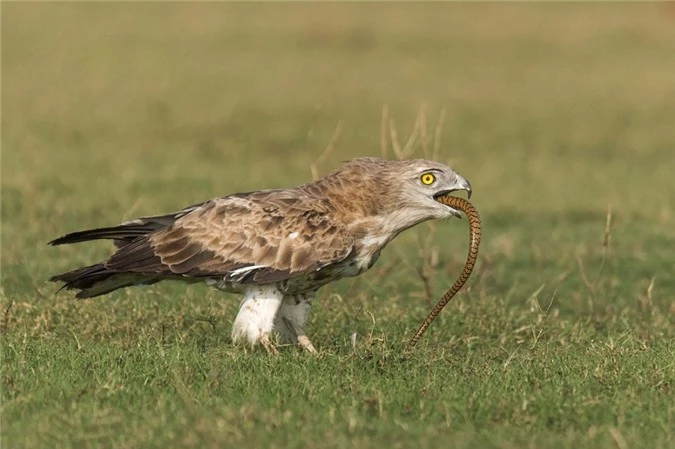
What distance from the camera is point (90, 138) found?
57.6 ft

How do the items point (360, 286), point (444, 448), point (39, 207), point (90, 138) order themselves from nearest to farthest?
point (444, 448) < point (360, 286) < point (39, 207) < point (90, 138)

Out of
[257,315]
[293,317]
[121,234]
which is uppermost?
[121,234]

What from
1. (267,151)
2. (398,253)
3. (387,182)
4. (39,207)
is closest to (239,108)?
(267,151)

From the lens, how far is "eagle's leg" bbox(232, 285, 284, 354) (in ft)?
23.4

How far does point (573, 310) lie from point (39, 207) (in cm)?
588

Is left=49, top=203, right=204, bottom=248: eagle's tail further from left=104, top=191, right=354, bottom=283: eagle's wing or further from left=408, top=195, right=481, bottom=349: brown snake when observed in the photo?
left=408, top=195, right=481, bottom=349: brown snake

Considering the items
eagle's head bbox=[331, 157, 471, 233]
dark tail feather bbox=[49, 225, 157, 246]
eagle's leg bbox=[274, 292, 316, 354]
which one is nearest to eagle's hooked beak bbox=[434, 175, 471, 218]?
eagle's head bbox=[331, 157, 471, 233]

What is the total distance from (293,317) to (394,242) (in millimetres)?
5212

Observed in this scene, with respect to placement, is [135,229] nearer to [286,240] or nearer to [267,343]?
[286,240]

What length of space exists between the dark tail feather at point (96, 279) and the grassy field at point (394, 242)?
0.29m

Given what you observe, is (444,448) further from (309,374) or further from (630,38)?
(630,38)

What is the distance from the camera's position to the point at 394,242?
12672 mm

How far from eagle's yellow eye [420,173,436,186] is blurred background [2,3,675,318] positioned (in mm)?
1652

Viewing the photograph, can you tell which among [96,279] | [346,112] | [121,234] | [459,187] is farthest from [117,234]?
[346,112]
